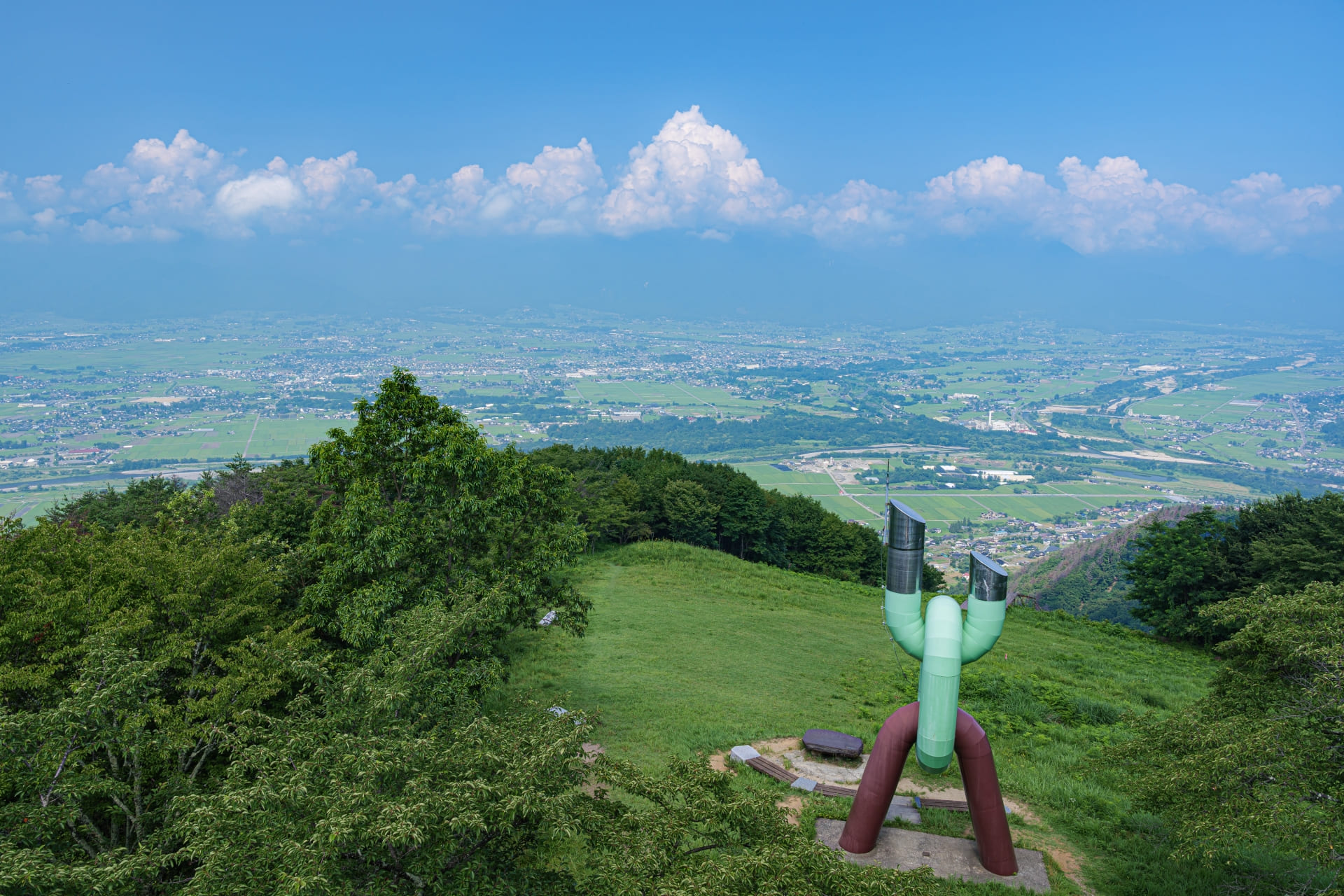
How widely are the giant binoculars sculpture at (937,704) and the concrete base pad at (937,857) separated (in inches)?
7.4

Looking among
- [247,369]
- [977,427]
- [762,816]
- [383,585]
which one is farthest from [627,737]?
[247,369]

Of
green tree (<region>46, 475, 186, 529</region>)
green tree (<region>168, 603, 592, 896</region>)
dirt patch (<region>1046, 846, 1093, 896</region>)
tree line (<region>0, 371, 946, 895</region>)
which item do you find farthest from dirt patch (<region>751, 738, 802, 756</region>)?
green tree (<region>46, 475, 186, 529</region>)

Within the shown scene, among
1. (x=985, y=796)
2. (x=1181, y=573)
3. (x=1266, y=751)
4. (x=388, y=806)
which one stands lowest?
(x=1181, y=573)

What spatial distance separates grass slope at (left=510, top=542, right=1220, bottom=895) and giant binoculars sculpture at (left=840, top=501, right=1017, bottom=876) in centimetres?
161

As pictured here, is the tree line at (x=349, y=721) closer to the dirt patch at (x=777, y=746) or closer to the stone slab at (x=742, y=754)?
the stone slab at (x=742, y=754)

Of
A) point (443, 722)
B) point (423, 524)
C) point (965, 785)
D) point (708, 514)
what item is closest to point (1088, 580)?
point (708, 514)

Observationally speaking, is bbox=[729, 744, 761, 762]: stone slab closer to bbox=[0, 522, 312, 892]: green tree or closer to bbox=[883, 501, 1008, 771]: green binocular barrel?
bbox=[883, 501, 1008, 771]: green binocular barrel

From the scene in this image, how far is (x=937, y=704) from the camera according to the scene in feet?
39.3

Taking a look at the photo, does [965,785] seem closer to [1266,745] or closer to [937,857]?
[937,857]

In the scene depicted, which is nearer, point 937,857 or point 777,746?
point 937,857

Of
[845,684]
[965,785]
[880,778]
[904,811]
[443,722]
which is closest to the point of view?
[443,722]

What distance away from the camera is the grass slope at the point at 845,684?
14281mm

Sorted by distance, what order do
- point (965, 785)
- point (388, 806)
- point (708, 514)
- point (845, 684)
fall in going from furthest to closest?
point (708, 514), point (845, 684), point (965, 785), point (388, 806)

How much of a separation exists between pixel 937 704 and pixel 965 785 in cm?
163
